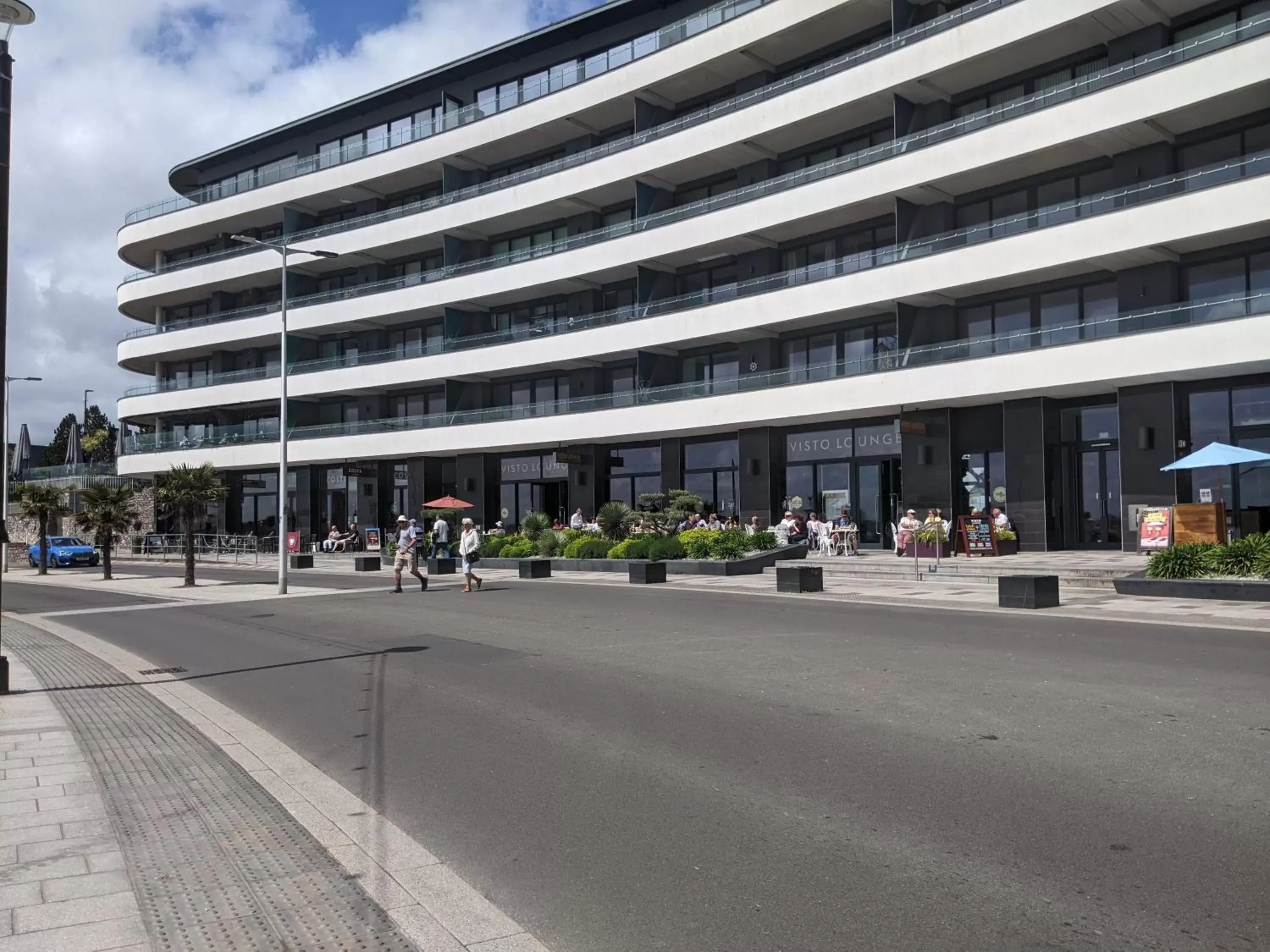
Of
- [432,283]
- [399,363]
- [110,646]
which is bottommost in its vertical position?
[110,646]

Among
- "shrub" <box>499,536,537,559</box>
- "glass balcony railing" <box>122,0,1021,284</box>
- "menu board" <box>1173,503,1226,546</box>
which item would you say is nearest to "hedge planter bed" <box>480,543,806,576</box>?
"shrub" <box>499,536,537,559</box>

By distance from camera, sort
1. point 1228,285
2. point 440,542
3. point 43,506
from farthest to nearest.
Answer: point 43,506 → point 440,542 → point 1228,285

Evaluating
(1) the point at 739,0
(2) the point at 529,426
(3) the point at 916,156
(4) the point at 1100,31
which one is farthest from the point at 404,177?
(4) the point at 1100,31

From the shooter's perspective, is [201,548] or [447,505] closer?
[447,505]

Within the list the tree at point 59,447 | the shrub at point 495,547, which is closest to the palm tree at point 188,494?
the shrub at point 495,547

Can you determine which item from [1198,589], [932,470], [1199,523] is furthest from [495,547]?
[1198,589]

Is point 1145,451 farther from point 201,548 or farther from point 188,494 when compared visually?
point 201,548

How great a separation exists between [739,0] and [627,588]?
24611 millimetres

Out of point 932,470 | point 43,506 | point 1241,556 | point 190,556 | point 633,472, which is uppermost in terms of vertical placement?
point 633,472

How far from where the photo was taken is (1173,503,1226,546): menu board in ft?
75.5

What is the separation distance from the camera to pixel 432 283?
47094 millimetres

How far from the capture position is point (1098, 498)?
29.6m

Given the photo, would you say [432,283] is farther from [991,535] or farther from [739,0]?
[991,535]

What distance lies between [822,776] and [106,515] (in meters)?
33.9
